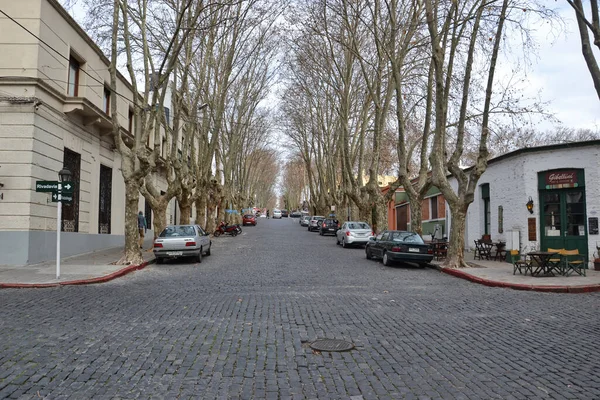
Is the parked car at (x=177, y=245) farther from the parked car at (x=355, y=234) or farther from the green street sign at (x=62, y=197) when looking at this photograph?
the parked car at (x=355, y=234)

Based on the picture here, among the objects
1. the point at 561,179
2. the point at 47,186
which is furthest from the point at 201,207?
the point at 561,179

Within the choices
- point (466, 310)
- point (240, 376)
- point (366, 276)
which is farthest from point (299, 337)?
point (366, 276)

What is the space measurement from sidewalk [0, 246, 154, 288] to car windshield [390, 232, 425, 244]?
29.9ft

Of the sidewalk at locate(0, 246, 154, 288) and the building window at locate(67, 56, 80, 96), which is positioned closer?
the sidewalk at locate(0, 246, 154, 288)

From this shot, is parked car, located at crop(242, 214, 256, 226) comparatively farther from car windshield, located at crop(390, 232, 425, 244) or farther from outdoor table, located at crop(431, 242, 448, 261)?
car windshield, located at crop(390, 232, 425, 244)

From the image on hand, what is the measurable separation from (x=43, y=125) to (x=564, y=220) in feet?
58.9

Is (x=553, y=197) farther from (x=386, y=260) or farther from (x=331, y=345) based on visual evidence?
(x=331, y=345)

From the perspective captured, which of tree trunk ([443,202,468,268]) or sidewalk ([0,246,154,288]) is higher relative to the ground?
tree trunk ([443,202,468,268])

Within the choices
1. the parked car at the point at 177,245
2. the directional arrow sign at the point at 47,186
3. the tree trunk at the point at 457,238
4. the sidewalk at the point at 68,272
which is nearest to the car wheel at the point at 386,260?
the tree trunk at the point at 457,238

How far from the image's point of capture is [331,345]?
5.98m

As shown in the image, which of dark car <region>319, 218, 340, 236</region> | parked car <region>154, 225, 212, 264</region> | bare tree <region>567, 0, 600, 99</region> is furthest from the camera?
dark car <region>319, 218, 340, 236</region>

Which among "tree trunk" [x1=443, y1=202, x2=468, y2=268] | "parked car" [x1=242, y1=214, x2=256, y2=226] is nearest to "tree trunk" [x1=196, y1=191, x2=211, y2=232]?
"tree trunk" [x1=443, y1=202, x2=468, y2=268]

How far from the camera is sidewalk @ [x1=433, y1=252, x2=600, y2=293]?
11.3 m

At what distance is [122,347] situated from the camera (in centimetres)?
583
